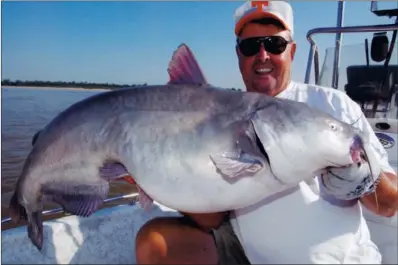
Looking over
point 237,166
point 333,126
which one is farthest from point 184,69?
point 333,126

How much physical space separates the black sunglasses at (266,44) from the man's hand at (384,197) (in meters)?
0.96

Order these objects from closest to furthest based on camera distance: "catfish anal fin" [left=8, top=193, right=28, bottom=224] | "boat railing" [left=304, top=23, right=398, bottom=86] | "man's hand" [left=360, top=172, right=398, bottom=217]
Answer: "catfish anal fin" [left=8, top=193, right=28, bottom=224], "man's hand" [left=360, top=172, right=398, bottom=217], "boat railing" [left=304, top=23, right=398, bottom=86]

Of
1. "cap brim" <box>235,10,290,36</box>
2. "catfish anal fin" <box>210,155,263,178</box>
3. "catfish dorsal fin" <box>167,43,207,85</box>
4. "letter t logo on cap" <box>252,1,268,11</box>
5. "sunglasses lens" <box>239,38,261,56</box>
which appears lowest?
"catfish anal fin" <box>210,155,263,178</box>

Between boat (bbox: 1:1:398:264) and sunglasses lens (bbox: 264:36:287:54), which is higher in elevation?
sunglasses lens (bbox: 264:36:287:54)

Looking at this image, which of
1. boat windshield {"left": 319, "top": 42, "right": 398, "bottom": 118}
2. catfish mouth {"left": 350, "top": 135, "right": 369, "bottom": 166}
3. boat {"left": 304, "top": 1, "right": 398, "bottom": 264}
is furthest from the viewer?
boat windshield {"left": 319, "top": 42, "right": 398, "bottom": 118}

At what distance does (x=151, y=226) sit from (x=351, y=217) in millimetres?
1219

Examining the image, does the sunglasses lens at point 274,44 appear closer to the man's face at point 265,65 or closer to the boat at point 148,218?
the man's face at point 265,65

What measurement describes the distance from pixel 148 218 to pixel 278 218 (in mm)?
1501

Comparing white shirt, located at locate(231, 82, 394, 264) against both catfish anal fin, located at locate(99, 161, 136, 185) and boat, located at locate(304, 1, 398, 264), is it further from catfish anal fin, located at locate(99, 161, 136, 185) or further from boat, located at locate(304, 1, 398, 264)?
boat, located at locate(304, 1, 398, 264)

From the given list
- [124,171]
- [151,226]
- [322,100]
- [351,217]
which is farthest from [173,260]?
[322,100]

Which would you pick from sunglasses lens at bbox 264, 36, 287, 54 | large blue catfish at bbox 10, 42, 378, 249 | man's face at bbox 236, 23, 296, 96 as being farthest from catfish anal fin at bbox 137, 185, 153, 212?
sunglasses lens at bbox 264, 36, 287, 54

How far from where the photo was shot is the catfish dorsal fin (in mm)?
1649

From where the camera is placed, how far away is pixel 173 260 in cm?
234

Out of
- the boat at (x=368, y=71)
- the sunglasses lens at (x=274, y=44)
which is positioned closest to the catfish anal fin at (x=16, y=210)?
the sunglasses lens at (x=274, y=44)
